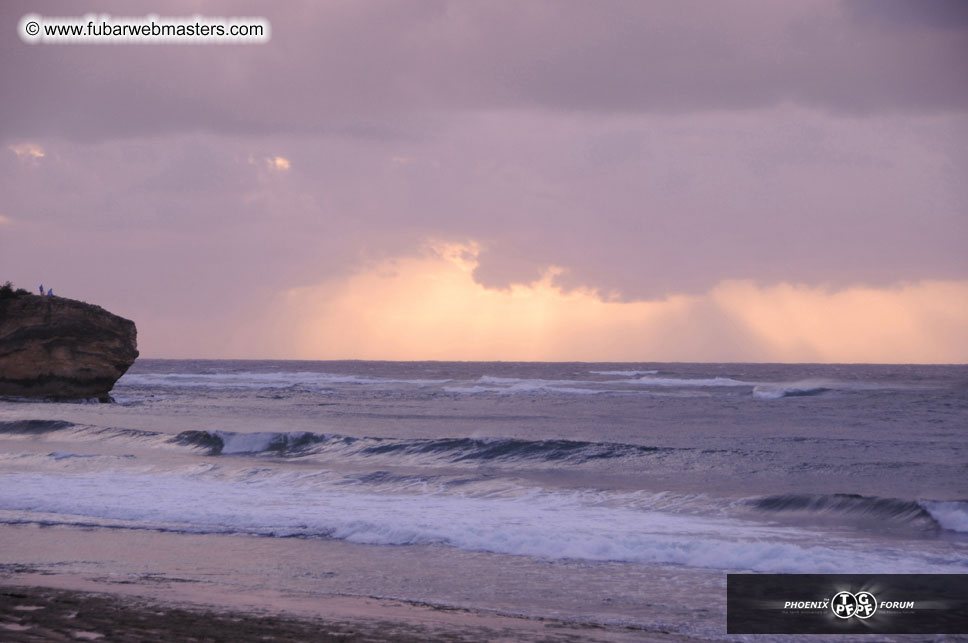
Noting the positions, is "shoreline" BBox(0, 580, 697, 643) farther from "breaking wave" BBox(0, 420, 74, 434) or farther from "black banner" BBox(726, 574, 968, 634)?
"breaking wave" BBox(0, 420, 74, 434)

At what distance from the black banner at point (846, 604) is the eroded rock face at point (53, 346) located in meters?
37.6

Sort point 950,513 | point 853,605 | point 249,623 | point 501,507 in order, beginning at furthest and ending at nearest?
point 501,507 < point 950,513 < point 853,605 < point 249,623

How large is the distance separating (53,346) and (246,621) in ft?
122

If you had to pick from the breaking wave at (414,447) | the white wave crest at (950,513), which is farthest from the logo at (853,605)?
the breaking wave at (414,447)

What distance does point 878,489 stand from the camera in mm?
15617

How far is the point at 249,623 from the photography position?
7.11m

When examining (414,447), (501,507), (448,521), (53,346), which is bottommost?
(448,521)

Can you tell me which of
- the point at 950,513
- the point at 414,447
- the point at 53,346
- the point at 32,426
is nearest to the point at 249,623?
the point at 950,513

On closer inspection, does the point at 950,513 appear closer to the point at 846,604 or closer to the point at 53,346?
the point at 846,604

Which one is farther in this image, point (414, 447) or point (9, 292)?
point (9, 292)

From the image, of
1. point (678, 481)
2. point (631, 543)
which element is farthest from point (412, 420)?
point (631, 543)

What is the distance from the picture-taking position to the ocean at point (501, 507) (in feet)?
30.2

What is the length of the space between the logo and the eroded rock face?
3868cm

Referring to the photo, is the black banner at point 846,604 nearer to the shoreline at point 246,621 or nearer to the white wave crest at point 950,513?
the shoreline at point 246,621
